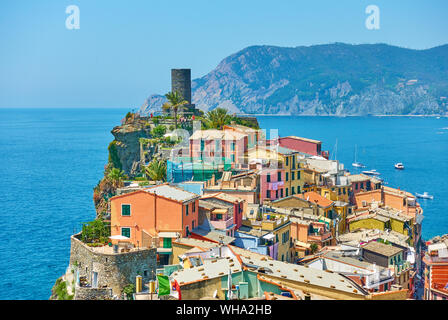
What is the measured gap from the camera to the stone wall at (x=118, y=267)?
2817 cm

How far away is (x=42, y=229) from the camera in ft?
253

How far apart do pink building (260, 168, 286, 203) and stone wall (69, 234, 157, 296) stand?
2187 cm

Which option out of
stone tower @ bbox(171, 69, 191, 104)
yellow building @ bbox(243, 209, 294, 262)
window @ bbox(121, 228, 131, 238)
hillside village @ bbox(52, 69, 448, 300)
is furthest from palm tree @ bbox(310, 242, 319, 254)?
stone tower @ bbox(171, 69, 191, 104)

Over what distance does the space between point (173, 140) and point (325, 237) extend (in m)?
30.7

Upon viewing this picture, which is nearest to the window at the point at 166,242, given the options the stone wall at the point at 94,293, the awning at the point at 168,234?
the awning at the point at 168,234

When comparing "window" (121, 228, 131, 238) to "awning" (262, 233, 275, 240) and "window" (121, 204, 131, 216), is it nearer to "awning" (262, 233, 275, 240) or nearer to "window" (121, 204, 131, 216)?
"window" (121, 204, 131, 216)

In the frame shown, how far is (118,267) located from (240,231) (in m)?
10.5

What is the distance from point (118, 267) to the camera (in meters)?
28.3

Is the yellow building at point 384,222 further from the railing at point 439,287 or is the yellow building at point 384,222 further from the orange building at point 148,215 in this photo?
the orange building at point 148,215

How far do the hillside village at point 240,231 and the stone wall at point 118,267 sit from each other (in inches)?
2.0

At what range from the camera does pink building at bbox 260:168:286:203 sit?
50.8m

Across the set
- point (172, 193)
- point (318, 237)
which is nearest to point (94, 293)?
point (172, 193)

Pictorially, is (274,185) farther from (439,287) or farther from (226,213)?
(439,287)
